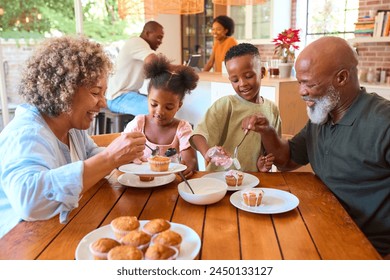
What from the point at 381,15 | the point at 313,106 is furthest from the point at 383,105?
the point at 381,15

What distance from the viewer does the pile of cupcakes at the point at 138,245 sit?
0.92m

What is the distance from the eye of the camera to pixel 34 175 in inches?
45.6

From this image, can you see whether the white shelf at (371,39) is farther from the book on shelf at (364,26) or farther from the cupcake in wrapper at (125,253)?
the cupcake in wrapper at (125,253)

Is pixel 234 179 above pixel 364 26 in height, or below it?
below

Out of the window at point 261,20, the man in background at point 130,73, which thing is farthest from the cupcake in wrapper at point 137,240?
the window at point 261,20

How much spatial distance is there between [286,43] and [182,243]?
3.13 m

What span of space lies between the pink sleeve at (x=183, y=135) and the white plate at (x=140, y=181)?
17.6 inches

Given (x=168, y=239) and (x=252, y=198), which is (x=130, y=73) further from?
(x=168, y=239)

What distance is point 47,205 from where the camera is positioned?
1172mm

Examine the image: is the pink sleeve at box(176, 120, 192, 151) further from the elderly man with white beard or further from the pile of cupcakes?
the pile of cupcakes

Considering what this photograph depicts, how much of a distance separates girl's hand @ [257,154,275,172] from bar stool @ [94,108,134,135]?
2.19 metres

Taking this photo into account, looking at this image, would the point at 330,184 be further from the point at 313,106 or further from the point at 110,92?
the point at 110,92

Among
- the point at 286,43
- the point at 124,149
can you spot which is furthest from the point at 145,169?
the point at 286,43
